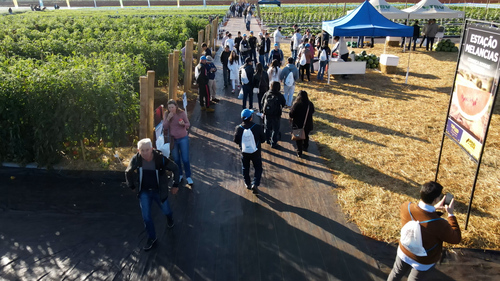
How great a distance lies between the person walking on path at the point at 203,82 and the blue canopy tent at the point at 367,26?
5.97 metres

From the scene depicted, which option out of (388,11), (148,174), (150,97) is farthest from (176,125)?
(388,11)

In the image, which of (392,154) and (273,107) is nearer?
(273,107)

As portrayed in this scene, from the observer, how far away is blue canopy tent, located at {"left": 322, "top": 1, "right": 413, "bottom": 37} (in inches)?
529

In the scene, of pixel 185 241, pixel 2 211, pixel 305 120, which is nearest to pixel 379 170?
pixel 305 120

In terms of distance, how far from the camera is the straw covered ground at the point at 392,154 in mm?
5969

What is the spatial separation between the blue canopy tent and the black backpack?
23.3 ft

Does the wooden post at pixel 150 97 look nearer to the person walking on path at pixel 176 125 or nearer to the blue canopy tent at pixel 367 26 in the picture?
the person walking on path at pixel 176 125

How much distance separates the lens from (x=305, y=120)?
771 centimetres

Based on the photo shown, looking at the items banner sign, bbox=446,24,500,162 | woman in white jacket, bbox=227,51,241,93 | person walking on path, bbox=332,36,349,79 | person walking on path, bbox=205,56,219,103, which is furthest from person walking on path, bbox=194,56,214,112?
person walking on path, bbox=332,36,349,79

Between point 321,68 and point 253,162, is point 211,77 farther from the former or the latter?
point 321,68

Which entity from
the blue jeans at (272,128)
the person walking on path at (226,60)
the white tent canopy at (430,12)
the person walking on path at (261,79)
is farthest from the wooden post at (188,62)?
the white tent canopy at (430,12)

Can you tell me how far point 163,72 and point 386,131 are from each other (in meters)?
7.54

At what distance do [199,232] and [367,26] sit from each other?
11279 millimetres

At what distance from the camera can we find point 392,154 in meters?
8.27
